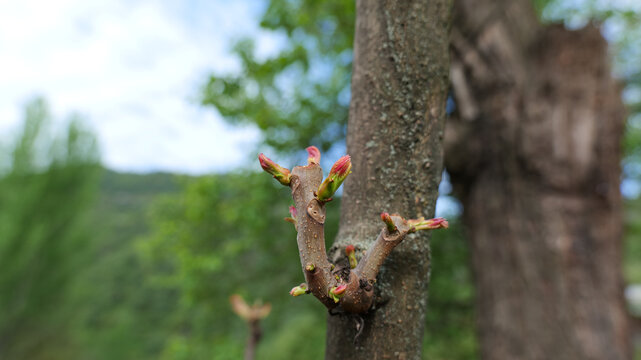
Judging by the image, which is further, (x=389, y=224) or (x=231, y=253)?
(x=231, y=253)

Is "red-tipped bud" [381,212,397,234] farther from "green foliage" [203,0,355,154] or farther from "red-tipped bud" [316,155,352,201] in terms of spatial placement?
"green foliage" [203,0,355,154]

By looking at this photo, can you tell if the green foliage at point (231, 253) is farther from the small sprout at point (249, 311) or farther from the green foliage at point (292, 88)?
the small sprout at point (249, 311)

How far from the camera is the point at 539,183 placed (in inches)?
115

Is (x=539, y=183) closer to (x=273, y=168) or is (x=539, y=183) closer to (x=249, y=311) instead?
(x=249, y=311)

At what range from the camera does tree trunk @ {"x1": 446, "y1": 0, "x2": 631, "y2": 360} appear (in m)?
2.76

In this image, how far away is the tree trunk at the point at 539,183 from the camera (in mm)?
2762

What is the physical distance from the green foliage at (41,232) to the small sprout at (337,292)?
17.4 meters

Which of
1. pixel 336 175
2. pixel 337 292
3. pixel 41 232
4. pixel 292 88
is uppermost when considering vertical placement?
pixel 41 232

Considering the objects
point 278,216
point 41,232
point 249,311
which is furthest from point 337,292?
point 41,232

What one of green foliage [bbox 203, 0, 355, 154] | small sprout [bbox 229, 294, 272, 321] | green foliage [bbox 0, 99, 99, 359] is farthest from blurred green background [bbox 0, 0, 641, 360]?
green foliage [bbox 0, 99, 99, 359]

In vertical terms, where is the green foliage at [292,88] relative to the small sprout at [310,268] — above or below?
above

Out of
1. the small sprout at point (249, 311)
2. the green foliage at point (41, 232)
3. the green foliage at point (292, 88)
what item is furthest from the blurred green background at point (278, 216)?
the green foliage at point (41, 232)

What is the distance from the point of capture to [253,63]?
4395mm

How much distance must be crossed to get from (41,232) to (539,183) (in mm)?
17624
